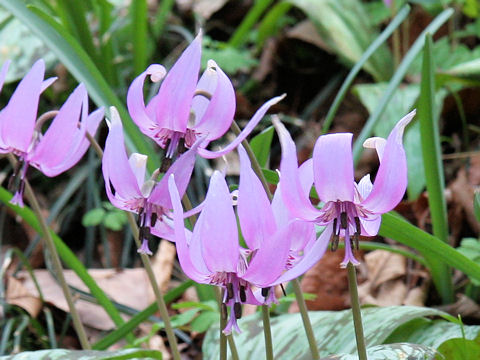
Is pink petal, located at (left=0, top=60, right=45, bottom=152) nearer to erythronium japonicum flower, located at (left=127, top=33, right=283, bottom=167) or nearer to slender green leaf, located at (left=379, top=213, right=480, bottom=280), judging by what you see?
erythronium japonicum flower, located at (left=127, top=33, right=283, bottom=167)

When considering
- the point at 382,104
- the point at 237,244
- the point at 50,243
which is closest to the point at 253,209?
the point at 237,244

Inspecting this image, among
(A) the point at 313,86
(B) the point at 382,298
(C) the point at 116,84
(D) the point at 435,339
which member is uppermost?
(C) the point at 116,84

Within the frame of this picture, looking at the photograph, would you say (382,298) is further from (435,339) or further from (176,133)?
(176,133)

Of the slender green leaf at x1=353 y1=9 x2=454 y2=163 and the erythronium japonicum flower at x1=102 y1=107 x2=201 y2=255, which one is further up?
the erythronium japonicum flower at x1=102 y1=107 x2=201 y2=255

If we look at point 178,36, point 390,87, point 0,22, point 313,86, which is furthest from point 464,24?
point 0,22

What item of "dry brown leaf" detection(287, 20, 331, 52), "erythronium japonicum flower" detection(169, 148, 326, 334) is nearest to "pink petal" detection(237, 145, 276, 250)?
"erythronium japonicum flower" detection(169, 148, 326, 334)

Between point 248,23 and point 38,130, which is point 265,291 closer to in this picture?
point 38,130

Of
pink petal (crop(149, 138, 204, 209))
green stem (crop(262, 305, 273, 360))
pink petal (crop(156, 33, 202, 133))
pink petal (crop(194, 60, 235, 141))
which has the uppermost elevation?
pink petal (crop(156, 33, 202, 133))
